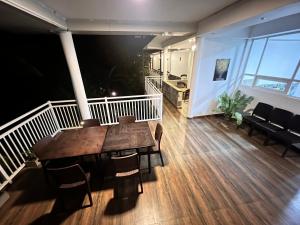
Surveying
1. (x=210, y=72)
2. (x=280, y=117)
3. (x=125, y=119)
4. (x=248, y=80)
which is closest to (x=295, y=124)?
(x=280, y=117)

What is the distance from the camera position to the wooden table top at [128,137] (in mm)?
2153

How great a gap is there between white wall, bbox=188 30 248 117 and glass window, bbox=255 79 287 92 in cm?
70

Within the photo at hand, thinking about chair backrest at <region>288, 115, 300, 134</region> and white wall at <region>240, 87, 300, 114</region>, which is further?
white wall at <region>240, 87, 300, 114</region>

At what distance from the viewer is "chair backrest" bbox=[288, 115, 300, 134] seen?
2.93 metres

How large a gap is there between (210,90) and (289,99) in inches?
76.9

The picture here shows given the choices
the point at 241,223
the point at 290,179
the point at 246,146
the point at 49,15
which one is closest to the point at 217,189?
the point at 241,223

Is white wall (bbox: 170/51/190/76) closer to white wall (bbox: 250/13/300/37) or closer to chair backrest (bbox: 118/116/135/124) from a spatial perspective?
white wall (bbox: 250/13/300/37)

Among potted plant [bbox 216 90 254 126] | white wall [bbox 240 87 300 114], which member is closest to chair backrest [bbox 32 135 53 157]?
potted plant [bbox 216 90 254 126]

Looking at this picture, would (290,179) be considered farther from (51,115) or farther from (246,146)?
(51,115)

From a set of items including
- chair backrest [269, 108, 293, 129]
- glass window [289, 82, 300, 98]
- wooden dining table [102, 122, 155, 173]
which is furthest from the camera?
glass window [289, 82, 300, 98]

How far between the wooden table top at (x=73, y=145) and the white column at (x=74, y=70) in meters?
1.51

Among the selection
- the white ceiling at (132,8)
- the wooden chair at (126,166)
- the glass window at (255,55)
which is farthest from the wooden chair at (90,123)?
the glass window at (255,55)

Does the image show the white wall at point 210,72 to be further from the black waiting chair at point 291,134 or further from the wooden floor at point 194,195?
the black waiting chair at point 291,134

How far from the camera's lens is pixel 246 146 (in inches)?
130
